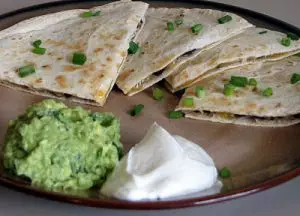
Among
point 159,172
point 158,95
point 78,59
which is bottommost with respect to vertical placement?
point 158,95

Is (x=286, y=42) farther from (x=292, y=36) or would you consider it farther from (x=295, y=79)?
(x=295, y=79)

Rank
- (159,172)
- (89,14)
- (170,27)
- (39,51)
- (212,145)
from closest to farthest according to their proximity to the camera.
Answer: (159,172), (212,145), (39,51), (170,27), (89,14)

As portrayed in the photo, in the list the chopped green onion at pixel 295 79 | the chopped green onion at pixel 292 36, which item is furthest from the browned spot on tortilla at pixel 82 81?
the chopped green onion at pixel 292 36

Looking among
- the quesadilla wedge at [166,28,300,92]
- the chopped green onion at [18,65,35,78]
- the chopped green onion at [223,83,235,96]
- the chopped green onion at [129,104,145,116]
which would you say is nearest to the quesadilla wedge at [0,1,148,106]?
the chopped green onion at [18,65,35,78]

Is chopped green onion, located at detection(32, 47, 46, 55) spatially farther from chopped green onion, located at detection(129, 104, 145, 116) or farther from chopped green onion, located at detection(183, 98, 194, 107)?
chopped green onion, located at detection(183, 98, 194, 107)

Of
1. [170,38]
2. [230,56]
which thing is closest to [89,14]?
[170,38]

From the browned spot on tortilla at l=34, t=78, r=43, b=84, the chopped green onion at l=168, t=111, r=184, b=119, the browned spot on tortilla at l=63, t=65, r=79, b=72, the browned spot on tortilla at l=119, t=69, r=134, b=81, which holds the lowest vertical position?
the chopped green onion at l=168, t=111, r=184, b=119

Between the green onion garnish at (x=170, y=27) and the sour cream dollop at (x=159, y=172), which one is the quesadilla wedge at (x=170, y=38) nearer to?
the green onion garnish at (x=170, y=27)
